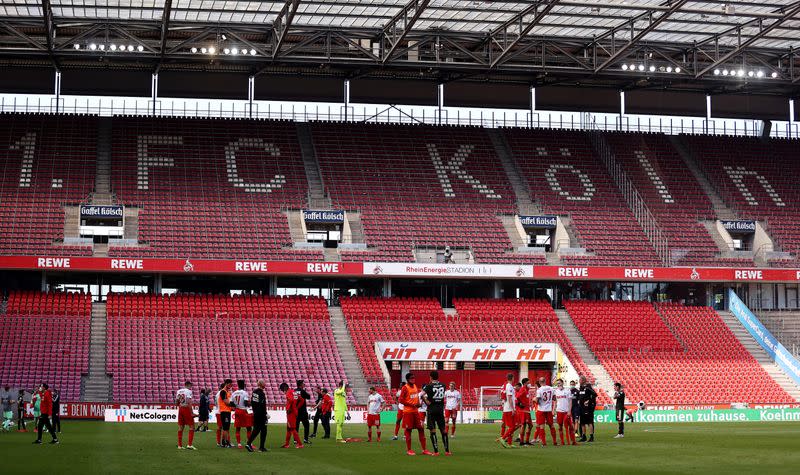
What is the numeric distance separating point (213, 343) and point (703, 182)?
108 feet

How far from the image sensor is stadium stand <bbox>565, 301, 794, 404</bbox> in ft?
175

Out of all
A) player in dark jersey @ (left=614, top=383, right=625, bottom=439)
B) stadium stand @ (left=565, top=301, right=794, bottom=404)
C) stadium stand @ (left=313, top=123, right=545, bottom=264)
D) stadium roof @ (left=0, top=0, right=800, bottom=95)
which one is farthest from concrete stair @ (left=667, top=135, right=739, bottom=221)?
player in dark jersey @ (left=614, top=383, right=625, bottom=439)

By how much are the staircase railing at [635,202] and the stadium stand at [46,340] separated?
3114 centimetres

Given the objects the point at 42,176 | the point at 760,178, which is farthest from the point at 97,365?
the point at 760,178

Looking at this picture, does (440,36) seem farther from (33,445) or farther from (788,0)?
(33,445)

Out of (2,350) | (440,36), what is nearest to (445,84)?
(440,36)

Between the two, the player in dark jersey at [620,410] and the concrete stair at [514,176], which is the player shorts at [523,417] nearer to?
the player in dark jersey at [620,410]

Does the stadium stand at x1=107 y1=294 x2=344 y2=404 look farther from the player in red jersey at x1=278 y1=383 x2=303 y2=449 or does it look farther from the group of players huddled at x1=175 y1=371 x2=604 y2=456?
the player in red jersey at x1=278 y1=383 x2=303 y2=449

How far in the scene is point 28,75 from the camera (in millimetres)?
62094

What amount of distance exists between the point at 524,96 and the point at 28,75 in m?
30.0

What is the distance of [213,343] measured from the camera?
169 feet

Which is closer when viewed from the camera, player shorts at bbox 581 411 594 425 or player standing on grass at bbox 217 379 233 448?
player standing on grass at bbox 217 379 233 448

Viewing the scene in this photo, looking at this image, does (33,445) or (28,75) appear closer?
(33,445)

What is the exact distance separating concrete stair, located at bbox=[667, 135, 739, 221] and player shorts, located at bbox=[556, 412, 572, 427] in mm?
38852
